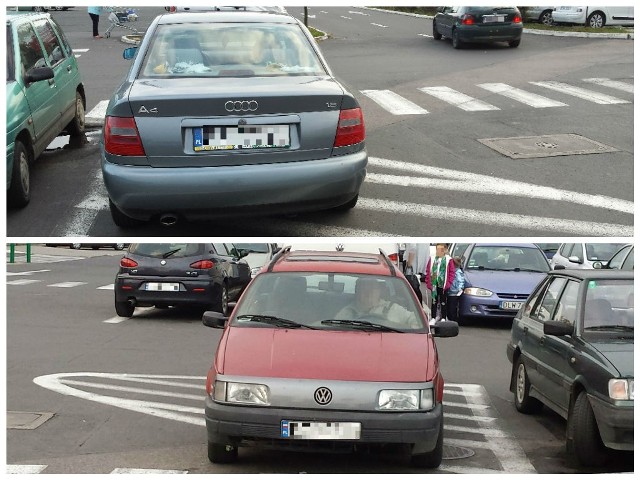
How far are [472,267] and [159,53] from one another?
8116mm

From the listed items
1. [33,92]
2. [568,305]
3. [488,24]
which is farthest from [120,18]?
[568,305]

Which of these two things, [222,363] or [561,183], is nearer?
[222,363]

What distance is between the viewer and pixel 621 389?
6402 mm

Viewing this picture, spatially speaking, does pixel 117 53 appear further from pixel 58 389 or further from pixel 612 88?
pixel 58 389

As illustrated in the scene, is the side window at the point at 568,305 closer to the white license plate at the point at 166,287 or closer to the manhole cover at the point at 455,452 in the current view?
the manhole cover at the point at 455,452

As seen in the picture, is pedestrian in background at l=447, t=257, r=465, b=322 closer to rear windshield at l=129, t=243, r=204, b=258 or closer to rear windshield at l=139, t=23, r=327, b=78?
rear windshield at l=129, t=243, r=204, b=258

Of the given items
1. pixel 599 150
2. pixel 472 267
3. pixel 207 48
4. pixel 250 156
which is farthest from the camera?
pixel 472 267

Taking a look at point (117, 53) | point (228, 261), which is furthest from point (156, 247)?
point (117, 53)

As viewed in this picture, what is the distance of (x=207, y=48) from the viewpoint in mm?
8289

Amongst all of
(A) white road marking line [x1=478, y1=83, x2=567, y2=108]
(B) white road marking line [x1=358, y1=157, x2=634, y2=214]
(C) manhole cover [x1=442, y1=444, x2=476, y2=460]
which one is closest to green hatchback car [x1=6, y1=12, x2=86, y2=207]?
(B) white road marking line [x1=358, y1=157, x2=634, y2=214]

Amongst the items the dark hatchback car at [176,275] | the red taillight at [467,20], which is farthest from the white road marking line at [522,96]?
the red taillight at [467,20]

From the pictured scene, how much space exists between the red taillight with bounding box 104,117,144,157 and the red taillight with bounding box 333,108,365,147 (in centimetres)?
148

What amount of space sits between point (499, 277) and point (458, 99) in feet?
13.2

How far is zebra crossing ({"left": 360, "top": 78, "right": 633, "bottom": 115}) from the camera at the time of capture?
16.6 meters
